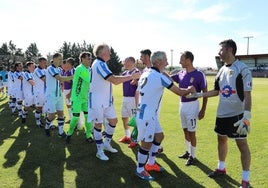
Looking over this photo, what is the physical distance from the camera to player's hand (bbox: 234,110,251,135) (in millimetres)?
5105

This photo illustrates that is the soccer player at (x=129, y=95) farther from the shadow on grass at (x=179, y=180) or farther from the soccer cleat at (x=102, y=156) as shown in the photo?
the shadow on grass at (x=179, y=180)

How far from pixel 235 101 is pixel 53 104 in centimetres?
577

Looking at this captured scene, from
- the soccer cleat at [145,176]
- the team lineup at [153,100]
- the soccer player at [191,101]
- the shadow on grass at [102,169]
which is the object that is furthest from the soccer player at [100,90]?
the soccer cleat at [145,176]

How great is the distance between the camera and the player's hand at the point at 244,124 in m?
5.11

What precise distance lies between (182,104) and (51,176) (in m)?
3.21

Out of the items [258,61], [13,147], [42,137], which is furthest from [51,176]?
[258,61]

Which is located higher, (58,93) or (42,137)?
(58,93)

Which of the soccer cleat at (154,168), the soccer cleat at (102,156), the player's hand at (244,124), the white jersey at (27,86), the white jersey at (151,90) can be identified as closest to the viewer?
the player's hand at (244,124)

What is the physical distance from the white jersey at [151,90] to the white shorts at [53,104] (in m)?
4.31

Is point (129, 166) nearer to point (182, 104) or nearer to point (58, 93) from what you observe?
point (182, 104)

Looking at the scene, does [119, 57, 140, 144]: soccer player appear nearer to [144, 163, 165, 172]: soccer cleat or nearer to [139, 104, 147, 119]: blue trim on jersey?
[144, 163, 165, 172]: soccer cleat

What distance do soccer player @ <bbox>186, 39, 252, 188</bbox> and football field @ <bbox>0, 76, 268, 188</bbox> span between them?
32.5 inches

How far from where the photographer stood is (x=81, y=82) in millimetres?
8625

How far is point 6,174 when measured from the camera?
639 cm
